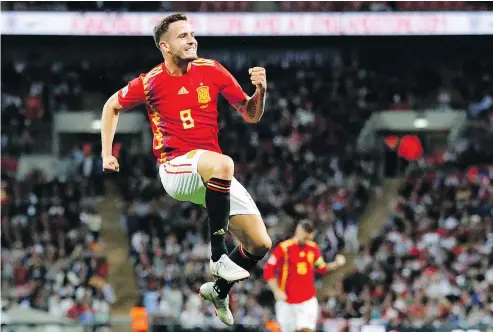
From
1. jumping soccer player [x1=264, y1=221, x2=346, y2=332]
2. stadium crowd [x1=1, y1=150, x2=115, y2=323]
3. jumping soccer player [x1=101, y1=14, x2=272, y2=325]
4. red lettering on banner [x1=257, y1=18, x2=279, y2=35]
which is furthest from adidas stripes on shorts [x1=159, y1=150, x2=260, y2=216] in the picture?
red lettering on banner [x1=257, y1=18, x2=279, y2=35]

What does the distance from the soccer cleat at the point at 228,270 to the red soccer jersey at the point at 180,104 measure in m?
0.76

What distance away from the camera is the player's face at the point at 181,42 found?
21.4 feet

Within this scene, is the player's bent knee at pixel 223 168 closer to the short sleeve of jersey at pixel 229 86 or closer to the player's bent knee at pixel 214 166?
the player's bent knee at pixel 214 166

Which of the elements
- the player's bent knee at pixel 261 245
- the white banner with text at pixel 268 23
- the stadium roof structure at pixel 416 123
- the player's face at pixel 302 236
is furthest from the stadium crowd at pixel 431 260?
the player's bent knee at pixel 261 245

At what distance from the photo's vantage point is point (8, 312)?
15375 millimetres

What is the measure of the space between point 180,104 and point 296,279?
19.5 feet

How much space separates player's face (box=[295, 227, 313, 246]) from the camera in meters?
11.8

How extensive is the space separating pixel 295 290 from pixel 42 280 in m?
6.52

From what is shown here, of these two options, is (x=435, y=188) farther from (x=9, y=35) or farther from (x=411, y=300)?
(x=9, y=35)

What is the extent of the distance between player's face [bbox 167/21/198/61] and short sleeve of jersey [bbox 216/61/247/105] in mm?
304

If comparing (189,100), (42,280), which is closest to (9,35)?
(42,280)

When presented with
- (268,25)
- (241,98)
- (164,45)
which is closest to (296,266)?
(241,98)

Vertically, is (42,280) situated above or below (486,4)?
below

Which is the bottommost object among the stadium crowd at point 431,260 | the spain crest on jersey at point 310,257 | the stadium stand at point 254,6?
the stadium crowd at point 431,260
